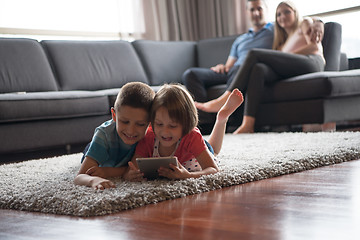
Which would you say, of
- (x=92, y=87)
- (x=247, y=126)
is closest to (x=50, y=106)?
(x=92, y=87)

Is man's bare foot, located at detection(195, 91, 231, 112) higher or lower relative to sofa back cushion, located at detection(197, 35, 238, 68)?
lower

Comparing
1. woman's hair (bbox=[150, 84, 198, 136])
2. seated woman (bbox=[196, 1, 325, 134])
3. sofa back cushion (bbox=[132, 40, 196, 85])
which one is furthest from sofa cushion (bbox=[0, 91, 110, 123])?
woman's hair (bbox=[150, 84, 198, 136])

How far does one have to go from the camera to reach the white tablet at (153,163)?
1.45 m

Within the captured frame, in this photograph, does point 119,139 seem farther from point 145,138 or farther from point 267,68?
point 267,68

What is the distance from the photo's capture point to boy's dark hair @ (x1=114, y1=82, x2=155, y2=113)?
1511mm

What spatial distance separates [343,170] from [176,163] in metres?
0.58

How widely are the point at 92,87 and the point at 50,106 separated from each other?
0.92 m

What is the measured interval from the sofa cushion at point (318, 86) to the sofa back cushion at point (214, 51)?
110cm

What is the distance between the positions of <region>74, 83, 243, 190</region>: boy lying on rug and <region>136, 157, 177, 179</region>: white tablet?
17mm

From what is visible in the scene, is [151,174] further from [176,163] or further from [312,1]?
[312,1]

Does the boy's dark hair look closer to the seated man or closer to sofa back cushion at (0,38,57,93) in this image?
sofa back cushion at (0,38,57,93)

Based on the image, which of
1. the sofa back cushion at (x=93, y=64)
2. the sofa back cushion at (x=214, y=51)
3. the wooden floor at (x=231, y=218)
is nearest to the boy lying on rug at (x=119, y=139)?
the wooden floor at (x=231, y=218)

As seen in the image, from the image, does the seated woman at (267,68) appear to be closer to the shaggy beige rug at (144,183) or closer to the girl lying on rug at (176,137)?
the shaggy beige rug at (144,183)

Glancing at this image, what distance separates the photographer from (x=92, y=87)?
12.4 ft
